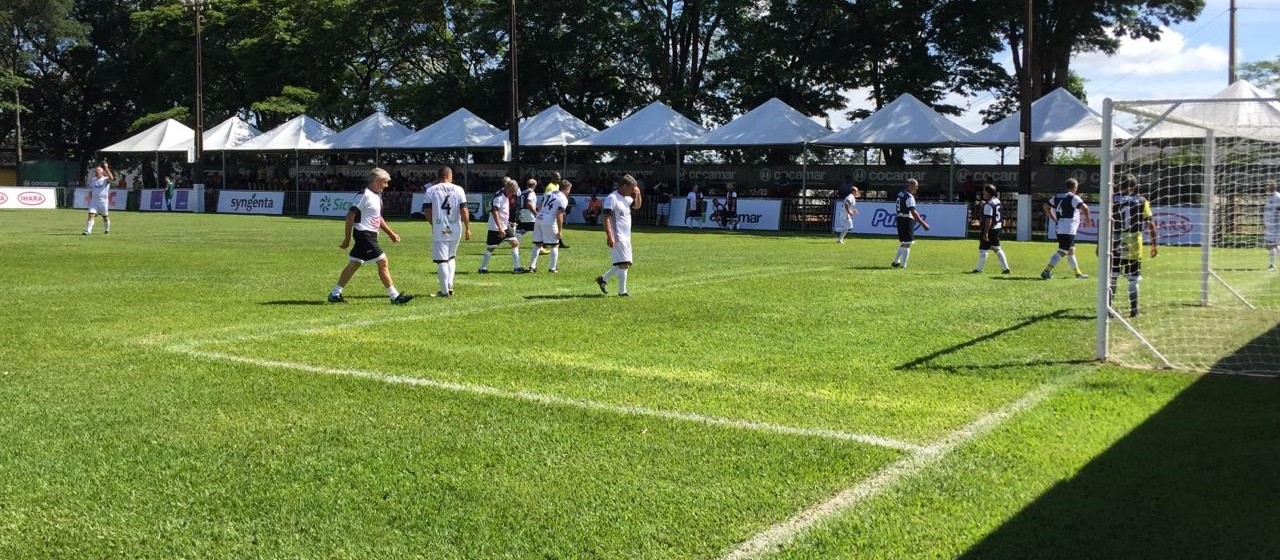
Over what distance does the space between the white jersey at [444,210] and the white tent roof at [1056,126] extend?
23697mm

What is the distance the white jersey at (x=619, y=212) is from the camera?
1343cm

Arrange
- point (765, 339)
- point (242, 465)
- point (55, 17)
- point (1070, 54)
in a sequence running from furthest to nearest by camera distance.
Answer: point (55, 17) → point (1070, 54) → point (765, 339) → point (242, 465)

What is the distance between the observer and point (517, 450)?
602 cm

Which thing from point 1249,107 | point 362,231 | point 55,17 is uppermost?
point 55,17

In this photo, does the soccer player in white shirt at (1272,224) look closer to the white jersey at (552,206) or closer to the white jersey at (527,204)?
the white jersey at (552,206)

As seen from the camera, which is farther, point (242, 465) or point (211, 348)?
point (211, 348)

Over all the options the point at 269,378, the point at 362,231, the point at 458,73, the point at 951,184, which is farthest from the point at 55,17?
the point at 269,378

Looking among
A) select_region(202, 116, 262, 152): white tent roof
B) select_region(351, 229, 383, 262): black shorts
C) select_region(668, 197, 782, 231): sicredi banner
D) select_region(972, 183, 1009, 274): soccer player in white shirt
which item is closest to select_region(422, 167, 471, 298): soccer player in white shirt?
select_region(351, 229, 383, 262): black shorts

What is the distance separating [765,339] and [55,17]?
7061 centimetres

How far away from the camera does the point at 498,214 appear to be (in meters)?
17.5

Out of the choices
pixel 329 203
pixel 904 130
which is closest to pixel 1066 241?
pixel 904 130

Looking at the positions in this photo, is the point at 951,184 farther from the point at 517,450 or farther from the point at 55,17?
the point at 55,17

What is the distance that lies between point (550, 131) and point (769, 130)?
1017 cm

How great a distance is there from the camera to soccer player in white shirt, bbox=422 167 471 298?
1324 cm
